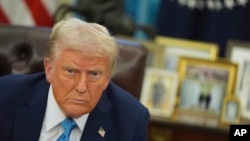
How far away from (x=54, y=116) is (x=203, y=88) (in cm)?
144

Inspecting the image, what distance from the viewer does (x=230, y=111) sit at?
3.18m

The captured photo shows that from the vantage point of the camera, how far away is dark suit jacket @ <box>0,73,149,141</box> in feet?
6.38

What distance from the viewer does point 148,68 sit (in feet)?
10.6

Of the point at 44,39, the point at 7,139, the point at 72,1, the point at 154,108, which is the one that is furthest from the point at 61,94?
the point at 72,1

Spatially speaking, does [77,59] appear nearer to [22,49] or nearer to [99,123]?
[99,123]

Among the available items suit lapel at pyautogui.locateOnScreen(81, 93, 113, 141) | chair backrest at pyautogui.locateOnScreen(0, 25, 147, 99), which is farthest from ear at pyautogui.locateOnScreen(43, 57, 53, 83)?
chair backrest at pyautogui.locateOnScreen(0, 25, 147, 99)

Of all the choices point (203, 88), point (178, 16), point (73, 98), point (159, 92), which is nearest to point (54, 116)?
point (73, 98)

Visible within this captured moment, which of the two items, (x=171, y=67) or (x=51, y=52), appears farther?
(x=171, y=67)

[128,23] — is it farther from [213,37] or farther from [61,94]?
[61,94]

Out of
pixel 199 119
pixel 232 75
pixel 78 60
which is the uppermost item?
pixel 78 60

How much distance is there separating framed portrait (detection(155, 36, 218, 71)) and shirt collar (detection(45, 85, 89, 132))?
1.44m

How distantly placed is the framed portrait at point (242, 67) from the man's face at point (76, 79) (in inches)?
61.1

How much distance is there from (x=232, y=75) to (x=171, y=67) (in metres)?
0.37

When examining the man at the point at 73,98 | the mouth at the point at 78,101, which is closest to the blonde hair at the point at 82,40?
the man at the point at 73,98
